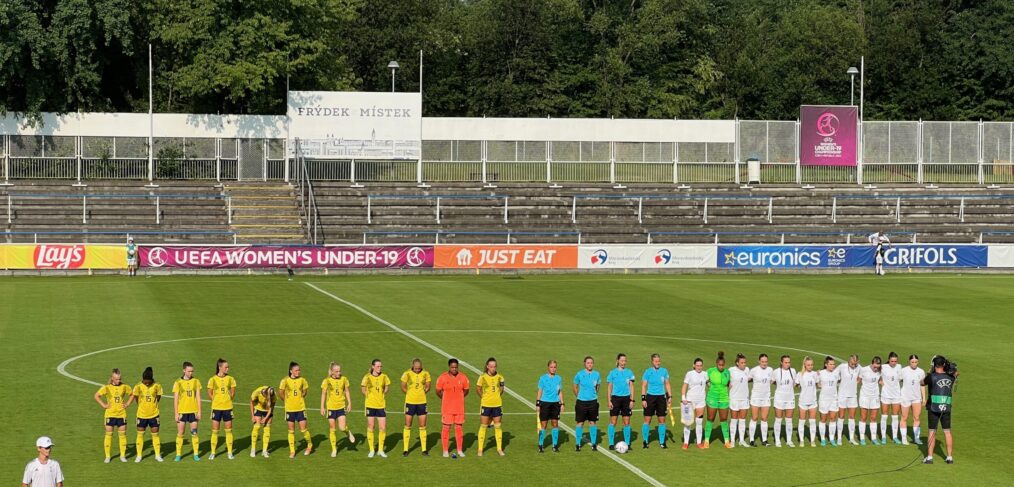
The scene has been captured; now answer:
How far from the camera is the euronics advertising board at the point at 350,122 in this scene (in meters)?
72.9

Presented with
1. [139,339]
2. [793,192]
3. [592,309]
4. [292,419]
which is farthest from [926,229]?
[292,419]

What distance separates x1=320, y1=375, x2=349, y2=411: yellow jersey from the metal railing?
38.6 meters

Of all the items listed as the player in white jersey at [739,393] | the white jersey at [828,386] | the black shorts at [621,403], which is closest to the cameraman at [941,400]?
the white jersey at [828,386]

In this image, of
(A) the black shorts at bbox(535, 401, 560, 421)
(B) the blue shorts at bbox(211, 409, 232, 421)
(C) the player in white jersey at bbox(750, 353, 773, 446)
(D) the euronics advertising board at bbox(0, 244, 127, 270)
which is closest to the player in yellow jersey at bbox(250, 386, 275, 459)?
(B) the blue shorts at bbox(211, 409, 232, 421)

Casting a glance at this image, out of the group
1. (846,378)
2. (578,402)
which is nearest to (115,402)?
(578,402)

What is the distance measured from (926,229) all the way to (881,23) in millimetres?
47740

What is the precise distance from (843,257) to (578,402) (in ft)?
142

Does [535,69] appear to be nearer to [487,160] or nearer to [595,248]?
[487,160]

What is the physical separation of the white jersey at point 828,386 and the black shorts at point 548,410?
5.33 m

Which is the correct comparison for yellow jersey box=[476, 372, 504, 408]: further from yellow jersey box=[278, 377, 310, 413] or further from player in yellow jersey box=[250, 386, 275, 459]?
player in yellow jersey box=[250, 386, 275, 459]

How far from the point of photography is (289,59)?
260 feet

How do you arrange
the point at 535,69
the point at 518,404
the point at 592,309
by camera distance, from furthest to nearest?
the point at 535,69, the point at 592,309, the point at 518,404

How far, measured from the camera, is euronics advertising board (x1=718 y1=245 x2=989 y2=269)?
65.2m

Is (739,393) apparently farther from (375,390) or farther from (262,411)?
(262,411)
